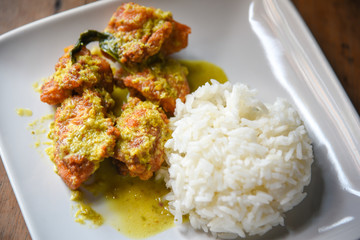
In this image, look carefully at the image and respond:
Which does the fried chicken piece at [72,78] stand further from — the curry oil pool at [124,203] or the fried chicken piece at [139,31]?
the curry oil pool at [124,203]

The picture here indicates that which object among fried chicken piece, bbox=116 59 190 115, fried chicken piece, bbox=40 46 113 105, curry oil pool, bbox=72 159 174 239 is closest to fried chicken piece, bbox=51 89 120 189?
fried chicken piece, bbox=40 46 113 105

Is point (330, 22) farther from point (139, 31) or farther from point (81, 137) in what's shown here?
point (81, 137)

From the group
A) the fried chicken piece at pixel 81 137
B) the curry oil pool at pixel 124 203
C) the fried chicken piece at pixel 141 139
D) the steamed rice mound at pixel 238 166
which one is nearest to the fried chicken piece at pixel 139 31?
the fried chicken piece at pixel 141 139

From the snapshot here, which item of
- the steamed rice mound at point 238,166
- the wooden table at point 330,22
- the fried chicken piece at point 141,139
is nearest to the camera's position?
the steamed rice mound at point 238,166

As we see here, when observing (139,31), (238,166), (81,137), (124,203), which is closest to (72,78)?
(81,137)

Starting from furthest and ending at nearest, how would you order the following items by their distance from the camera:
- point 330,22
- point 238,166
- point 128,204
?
1. point 330,22
2. point 128,204
3. point 238,166

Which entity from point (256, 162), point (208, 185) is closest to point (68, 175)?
point (208, 185)
